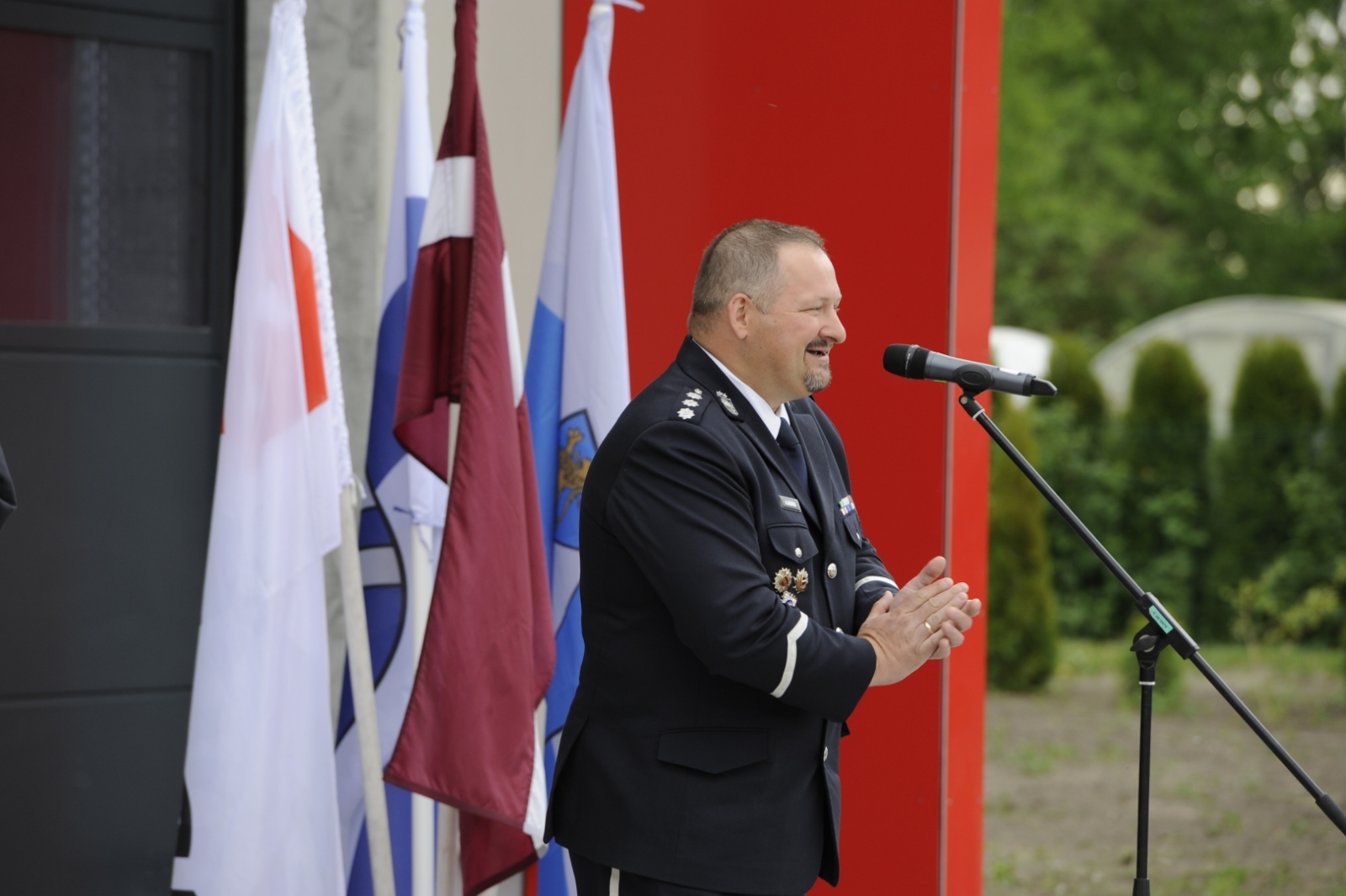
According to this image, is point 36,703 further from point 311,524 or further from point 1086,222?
point 1086,222

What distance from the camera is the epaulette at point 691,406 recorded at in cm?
235

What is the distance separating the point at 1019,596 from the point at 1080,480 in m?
2.51

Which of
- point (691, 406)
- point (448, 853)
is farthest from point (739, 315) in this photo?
point (448, 853)

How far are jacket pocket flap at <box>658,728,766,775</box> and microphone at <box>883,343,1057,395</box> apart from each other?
2.39ft

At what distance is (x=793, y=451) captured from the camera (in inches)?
101

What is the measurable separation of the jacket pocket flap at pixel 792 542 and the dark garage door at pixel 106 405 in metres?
2.11

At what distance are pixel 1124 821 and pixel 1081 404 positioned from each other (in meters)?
6.03

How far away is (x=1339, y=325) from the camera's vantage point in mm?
12148

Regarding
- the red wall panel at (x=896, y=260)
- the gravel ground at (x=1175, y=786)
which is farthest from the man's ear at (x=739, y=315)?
the gravel ground at (x=1175, y=786)

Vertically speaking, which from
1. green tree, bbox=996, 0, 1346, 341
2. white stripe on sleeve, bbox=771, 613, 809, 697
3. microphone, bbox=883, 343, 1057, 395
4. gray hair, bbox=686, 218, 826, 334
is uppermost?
green tree, bbox=996, 0, 1346, 341

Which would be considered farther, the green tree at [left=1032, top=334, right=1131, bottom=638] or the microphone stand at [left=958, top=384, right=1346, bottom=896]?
the green tree at [left=1032, top=334, right=1131, bottom=638]

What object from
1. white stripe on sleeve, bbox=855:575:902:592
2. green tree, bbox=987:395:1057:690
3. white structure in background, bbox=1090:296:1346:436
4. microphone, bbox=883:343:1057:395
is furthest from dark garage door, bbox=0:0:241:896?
white structure in background, bbox=1090:296:1346:436

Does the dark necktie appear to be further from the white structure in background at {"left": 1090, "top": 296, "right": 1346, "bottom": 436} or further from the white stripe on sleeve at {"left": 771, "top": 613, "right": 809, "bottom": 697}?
the white structure in background at {"left": 1090, "top": 296, "right": 1346, "bottom": 436}

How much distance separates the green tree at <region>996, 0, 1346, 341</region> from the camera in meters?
18.6
